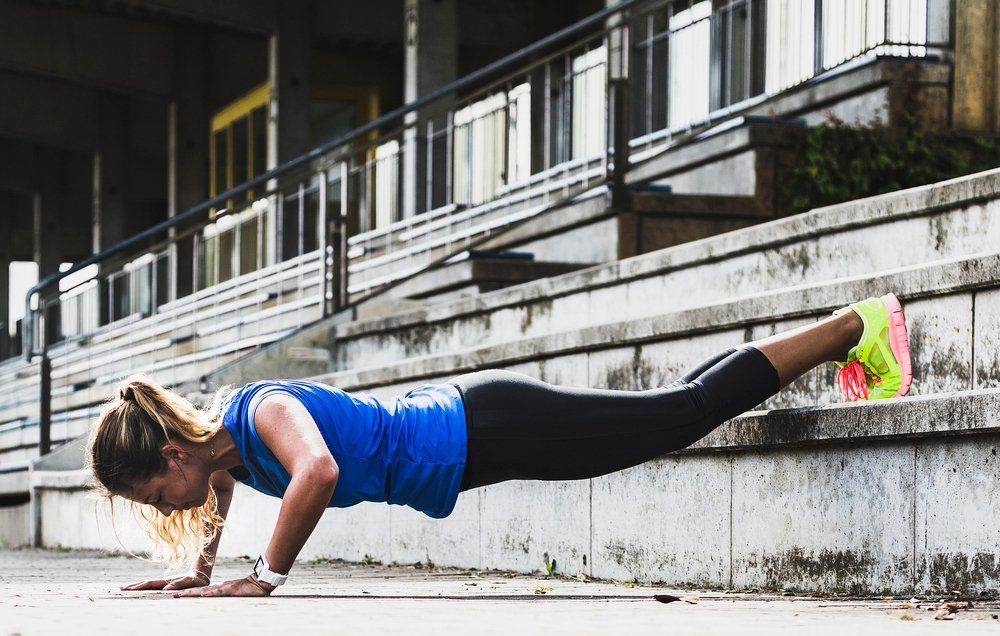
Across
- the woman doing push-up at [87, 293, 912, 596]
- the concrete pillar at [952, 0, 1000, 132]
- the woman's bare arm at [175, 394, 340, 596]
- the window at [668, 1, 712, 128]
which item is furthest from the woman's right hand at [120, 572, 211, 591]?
the window at [668, 1, 712, 128]

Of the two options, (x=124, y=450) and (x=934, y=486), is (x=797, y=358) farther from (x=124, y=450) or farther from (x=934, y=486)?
(x=124, y=450)

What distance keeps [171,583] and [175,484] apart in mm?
465

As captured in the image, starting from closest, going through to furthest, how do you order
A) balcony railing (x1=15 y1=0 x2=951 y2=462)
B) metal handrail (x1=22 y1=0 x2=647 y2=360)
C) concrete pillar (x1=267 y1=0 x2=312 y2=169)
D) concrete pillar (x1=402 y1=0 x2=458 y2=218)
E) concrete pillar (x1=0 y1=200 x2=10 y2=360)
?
balcony railing (x1=15 y1=0 x2=951 y2=462), metal handrail (x1=22 y1=0 x2=647 y2=360), concrete pillar (x1=402 y1=0 x2=458 y2=218), concrete pillar (x1=267 y1=0 x2=312 y2=169), concrete pillar (x1=0 y1=200 x2=10 y2=360)

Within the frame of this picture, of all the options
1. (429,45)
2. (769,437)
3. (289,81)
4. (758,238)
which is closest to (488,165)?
(429,45)

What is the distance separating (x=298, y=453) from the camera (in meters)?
4.02

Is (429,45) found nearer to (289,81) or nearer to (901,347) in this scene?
(289,81)

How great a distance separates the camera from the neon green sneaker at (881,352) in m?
4.65

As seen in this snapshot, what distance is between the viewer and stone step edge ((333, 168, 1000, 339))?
5.85 m

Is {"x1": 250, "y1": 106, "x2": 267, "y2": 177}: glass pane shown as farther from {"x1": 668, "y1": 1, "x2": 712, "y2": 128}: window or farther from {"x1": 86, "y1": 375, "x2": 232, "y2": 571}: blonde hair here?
{"x1": 86, "y1": 375, "x2": 232, "y2": 571}: blonde hair

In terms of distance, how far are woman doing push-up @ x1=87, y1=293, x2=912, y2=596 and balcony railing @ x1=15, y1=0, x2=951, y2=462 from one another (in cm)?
459

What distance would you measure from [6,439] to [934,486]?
10264 mm

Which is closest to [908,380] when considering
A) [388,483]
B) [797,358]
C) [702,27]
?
[797,358]

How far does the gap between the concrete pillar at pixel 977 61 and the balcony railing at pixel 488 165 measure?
0.38ft

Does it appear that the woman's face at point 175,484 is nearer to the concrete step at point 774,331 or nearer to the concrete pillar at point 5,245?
the concrete step at point 774,331
